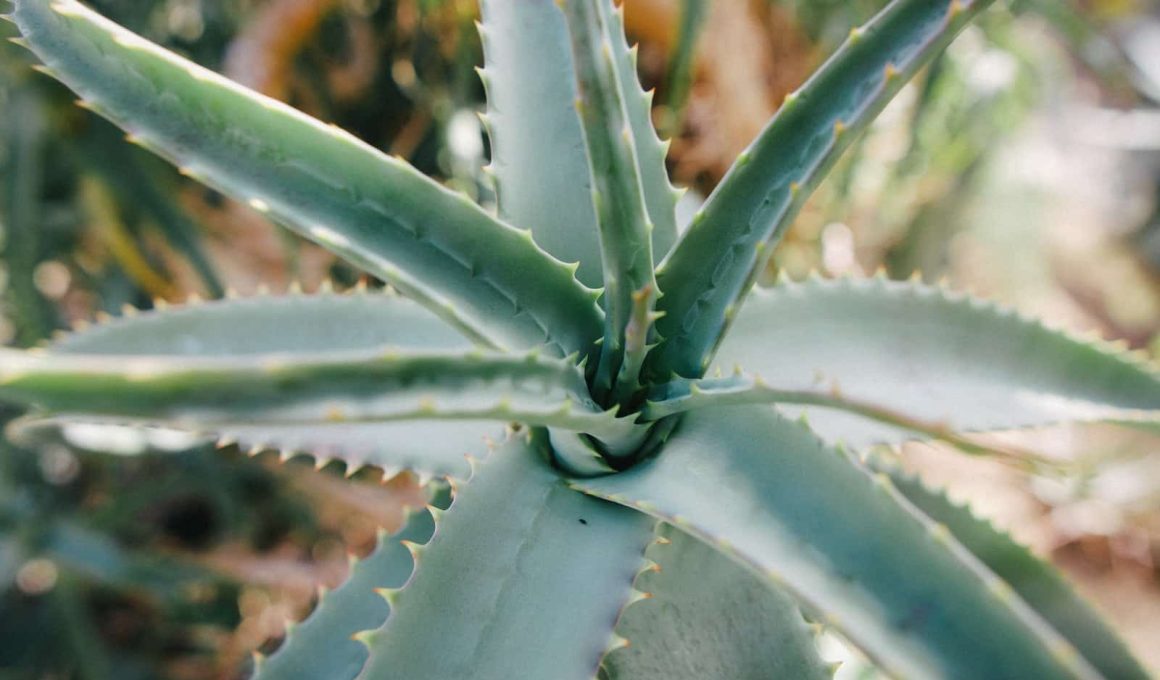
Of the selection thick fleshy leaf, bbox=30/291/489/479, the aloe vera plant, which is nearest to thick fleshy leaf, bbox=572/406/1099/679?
the aloe vera plant

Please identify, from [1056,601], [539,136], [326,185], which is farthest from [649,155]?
[1056,601]

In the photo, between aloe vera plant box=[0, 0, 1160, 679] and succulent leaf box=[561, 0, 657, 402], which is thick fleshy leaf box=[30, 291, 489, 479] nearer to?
aloe vera plant box=[0, 0, 1160, 679]

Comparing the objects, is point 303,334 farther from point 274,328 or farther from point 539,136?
point 539,136

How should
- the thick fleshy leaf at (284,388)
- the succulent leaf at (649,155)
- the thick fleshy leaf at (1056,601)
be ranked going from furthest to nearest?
the succulent leaf at (649,155), the thick fleshy leaf at (1056,601), the thick fleshy leaf at (284,388)

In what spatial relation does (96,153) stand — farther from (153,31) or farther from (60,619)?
(60,619)

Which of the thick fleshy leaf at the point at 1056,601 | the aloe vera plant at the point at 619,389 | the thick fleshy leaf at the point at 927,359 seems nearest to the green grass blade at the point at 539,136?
the aloe vera plant at the point at 619,389

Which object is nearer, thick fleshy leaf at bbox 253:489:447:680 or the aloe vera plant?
the aloe vera plant

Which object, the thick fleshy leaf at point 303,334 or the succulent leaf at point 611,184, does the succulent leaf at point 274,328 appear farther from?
the succulent leaf at point 611,184
